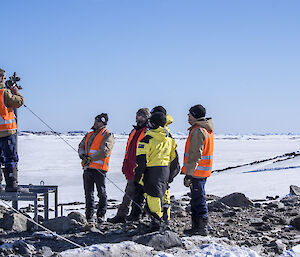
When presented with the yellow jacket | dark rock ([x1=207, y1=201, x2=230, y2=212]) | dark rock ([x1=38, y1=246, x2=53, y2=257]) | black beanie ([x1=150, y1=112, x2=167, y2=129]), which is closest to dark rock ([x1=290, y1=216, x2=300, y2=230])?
dark rock ([x1=207, y1=201, x2=230, y2=212])

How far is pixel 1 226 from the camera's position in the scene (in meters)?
6.12

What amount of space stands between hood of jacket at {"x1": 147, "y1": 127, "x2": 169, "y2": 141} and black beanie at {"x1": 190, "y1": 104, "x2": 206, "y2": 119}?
1.77 feet

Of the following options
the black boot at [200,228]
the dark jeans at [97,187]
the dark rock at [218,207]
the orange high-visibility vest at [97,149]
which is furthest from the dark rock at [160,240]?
the dark rock at [218,207]

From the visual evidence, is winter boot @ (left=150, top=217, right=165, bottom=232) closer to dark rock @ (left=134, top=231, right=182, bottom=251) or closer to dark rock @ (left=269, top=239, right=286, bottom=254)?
dark rock @ (left=134, top=231, right=182, bottom=251)

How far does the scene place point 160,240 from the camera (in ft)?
16.5

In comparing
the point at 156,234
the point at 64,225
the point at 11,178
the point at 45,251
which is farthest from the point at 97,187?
the point at 45,251

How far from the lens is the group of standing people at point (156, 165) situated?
5.63 metres

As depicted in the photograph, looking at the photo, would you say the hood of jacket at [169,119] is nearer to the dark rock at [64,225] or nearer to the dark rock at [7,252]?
the dark rock at [64,225]

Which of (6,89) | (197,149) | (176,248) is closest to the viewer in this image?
(176,248)

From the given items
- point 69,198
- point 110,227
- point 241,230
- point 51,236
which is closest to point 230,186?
point 69,198

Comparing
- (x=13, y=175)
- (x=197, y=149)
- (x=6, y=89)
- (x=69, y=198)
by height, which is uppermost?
(x=6, y=89)

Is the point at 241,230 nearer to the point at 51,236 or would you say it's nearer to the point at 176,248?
the point at 176,248

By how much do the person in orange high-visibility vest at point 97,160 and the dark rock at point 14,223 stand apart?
1146 millimetres

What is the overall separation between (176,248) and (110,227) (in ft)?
4.80
